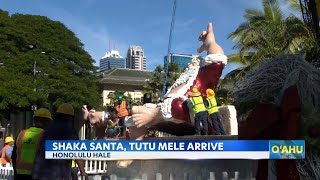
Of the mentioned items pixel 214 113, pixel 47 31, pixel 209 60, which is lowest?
pixel 214 113

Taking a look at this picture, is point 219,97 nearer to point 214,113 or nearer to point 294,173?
point 214,113

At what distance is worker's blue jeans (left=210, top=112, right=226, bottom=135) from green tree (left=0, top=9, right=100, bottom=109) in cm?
2520

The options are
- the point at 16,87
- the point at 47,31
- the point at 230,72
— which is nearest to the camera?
the point at 230,72

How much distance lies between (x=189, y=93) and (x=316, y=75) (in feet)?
12.7

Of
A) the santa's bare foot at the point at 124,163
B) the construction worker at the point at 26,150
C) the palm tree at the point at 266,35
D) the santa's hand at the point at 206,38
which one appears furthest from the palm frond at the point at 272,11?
the construction worker at the point at 26,150

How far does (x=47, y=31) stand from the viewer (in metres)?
34.8

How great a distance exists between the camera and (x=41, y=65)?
32812mm

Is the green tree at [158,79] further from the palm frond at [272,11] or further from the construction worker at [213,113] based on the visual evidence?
the construction worker at [213,113]

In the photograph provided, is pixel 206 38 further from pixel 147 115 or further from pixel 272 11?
pixel 272 11

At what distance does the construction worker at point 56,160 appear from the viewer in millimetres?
A: 4566

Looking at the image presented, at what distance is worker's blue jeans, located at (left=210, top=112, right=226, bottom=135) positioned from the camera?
7609mm

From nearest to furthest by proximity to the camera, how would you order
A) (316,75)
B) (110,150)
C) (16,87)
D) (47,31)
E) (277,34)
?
(316,75) < (110,150) < (277,34) < (16,87) < (47,31)

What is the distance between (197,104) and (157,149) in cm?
323

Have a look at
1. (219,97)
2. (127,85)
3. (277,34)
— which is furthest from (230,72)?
(127,85)
